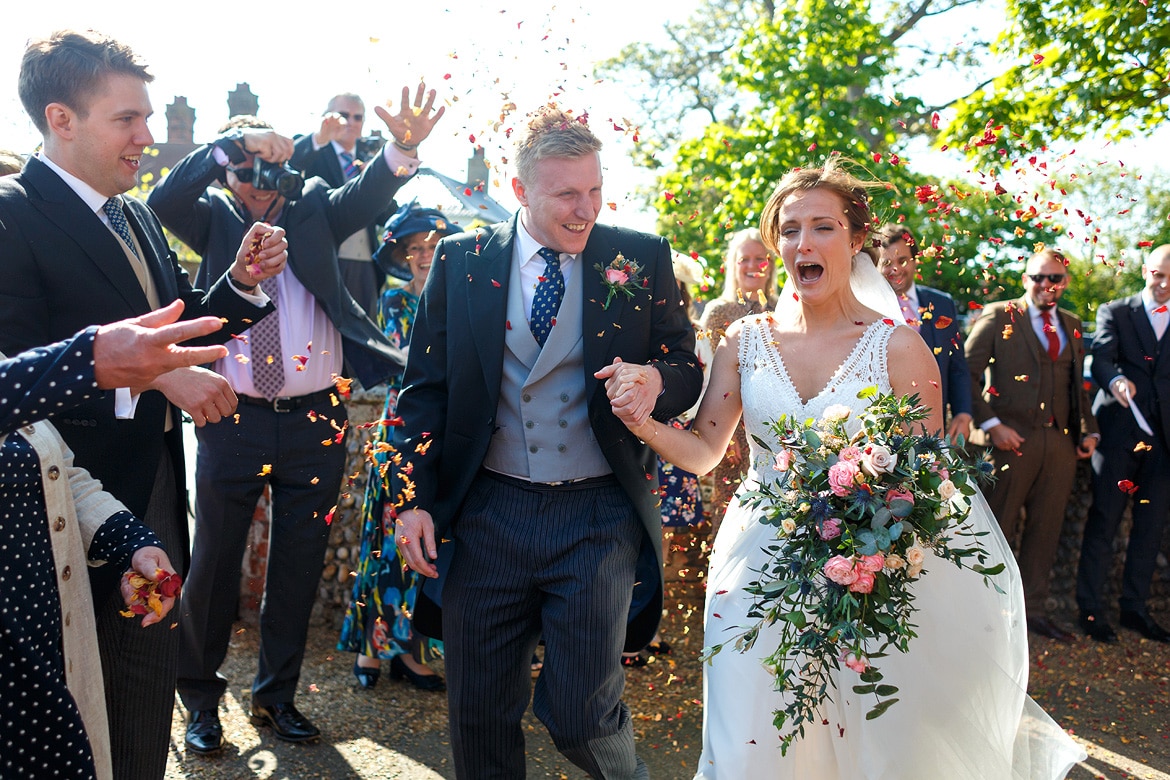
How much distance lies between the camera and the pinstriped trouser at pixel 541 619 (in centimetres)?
313

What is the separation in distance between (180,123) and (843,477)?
26654 millimetres

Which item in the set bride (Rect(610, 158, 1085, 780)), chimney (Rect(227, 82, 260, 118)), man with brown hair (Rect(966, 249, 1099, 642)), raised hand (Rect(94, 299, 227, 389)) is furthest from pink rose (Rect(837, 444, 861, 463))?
chimney (Rect(227, 82, 260, 118))

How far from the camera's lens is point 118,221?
3219 millimetres

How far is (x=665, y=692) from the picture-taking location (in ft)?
17.3

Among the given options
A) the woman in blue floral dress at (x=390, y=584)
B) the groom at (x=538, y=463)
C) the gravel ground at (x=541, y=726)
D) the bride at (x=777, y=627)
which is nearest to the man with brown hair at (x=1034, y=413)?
the gravel ground at (x=541, y=726)

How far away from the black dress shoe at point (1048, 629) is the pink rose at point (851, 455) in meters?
4.58

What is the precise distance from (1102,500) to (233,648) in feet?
18.9

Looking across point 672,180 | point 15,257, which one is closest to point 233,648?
point 15,257

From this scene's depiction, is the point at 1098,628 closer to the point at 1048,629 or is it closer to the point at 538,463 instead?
the point at 1048,629

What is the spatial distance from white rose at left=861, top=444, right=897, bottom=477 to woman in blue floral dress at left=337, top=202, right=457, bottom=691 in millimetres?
2754

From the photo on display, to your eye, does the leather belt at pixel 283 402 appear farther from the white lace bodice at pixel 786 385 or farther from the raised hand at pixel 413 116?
the white lace bodice at pixel 786 385

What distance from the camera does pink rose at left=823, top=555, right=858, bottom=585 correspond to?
2.79 metres

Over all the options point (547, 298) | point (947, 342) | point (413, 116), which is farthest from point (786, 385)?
point (947, 342)

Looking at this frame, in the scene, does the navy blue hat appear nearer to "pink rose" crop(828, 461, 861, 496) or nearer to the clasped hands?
the clasped hands
